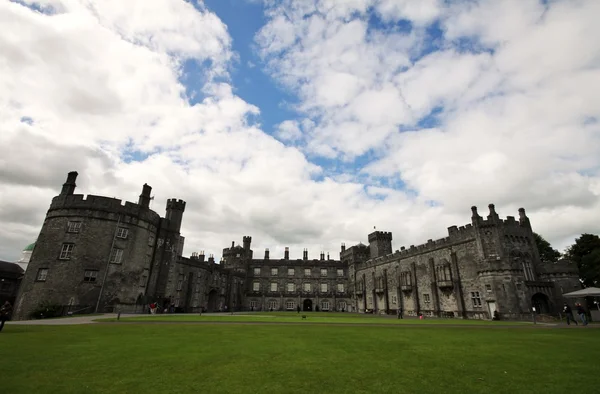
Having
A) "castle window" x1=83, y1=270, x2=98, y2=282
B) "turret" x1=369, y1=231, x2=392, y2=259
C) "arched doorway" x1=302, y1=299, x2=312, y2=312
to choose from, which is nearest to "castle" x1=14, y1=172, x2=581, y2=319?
"castle window" x1=83, y1=270, x2=98, y2=282

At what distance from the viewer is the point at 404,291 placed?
5200 cm

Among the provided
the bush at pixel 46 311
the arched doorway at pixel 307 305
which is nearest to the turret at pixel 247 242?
the arched doorway at pixel 307 305

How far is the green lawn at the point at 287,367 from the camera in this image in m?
6.46

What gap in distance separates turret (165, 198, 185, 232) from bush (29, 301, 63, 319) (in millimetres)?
16162

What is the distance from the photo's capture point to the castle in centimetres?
3453

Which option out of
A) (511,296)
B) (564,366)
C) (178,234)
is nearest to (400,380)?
(564,366)

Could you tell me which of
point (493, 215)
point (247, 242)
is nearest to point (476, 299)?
point (493, 215)

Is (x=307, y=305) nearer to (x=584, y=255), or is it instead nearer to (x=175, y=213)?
(x=175, y=213)

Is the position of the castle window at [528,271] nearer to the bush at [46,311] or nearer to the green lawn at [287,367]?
the green lawn at [287,367]

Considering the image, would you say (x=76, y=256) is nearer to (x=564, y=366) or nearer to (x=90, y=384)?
(x=90, y=384)

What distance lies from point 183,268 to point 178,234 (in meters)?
7.05

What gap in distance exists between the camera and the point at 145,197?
136 ft

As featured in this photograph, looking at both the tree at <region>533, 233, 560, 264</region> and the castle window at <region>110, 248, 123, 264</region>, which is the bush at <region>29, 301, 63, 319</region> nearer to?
the castle window at <region>110, 248, 123, 264</region>

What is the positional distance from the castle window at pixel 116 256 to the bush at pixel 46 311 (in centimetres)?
661
